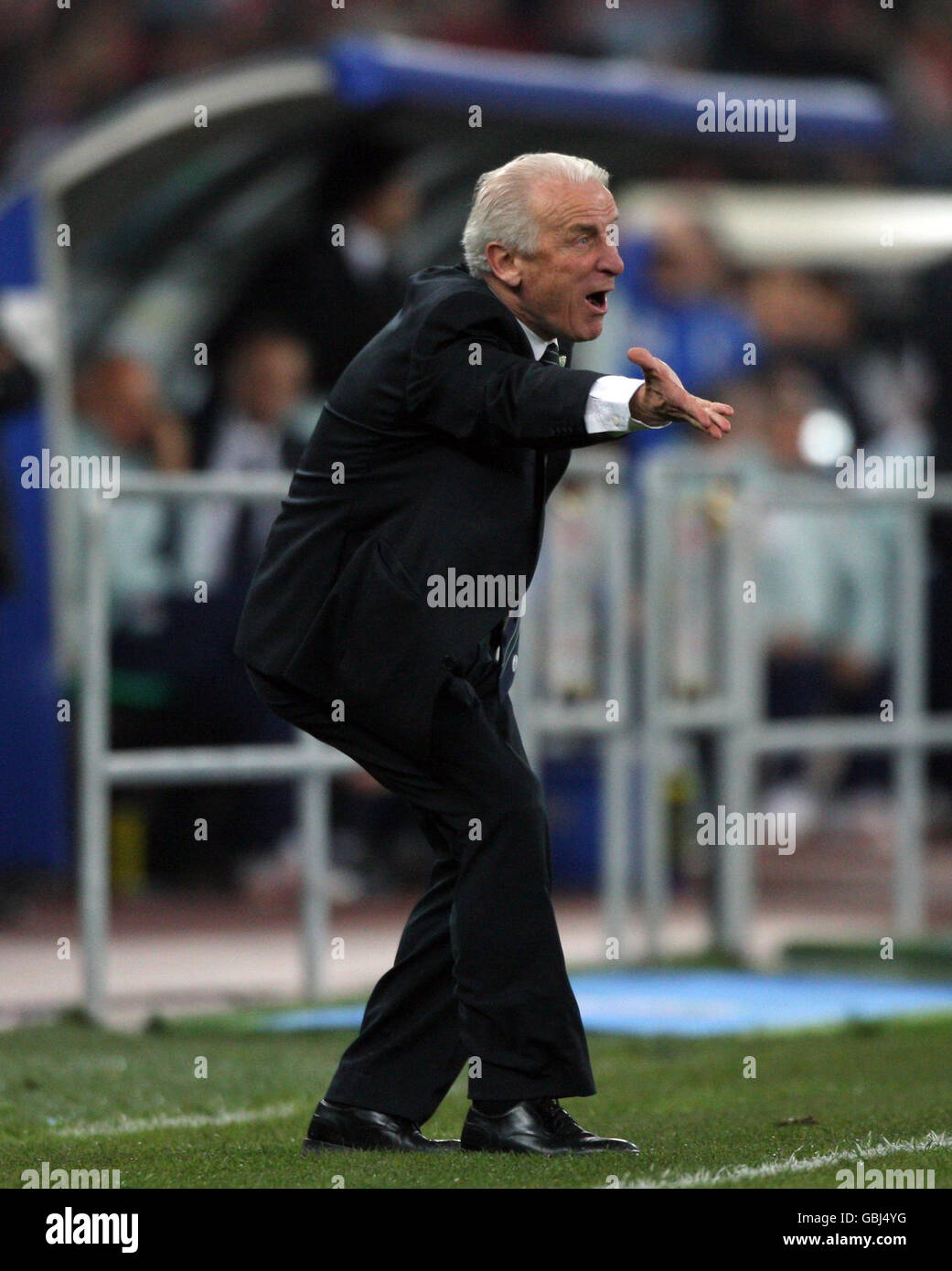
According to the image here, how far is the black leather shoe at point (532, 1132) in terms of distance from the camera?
5.33 metres

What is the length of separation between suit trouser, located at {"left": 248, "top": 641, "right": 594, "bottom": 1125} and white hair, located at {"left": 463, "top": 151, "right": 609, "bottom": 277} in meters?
0.77

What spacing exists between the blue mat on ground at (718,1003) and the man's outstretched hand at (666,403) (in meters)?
3.35

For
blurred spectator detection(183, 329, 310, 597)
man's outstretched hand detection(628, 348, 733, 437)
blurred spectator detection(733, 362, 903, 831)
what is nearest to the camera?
man's outstretched hand detection(628, 348, 733, 437)

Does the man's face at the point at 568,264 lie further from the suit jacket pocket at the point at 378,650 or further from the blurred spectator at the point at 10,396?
the blurred spectator at the point at 10,396

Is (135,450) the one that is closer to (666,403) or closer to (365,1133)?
(365,1133)

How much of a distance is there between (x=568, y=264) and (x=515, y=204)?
6.1 inches

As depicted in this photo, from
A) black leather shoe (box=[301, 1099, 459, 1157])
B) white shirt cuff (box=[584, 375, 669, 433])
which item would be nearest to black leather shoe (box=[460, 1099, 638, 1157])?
black leather shoe (box=[301, 1099, 459, 1157])

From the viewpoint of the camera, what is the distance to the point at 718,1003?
344 inches

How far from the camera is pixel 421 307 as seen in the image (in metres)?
5.36

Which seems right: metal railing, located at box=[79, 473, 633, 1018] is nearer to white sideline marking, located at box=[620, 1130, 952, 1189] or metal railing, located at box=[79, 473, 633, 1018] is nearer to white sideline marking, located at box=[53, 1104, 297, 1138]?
white sideline marking, located at box=[53, 1104, 297, 1138]

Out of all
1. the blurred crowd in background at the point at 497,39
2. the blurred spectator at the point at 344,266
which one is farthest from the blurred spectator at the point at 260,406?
the blurred crowd in background at the point at 497,39

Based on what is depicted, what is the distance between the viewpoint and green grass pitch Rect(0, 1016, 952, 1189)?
525cm

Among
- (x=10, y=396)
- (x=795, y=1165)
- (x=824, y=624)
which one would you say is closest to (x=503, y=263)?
(x=795, y=1165)

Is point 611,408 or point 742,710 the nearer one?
point 611,408
